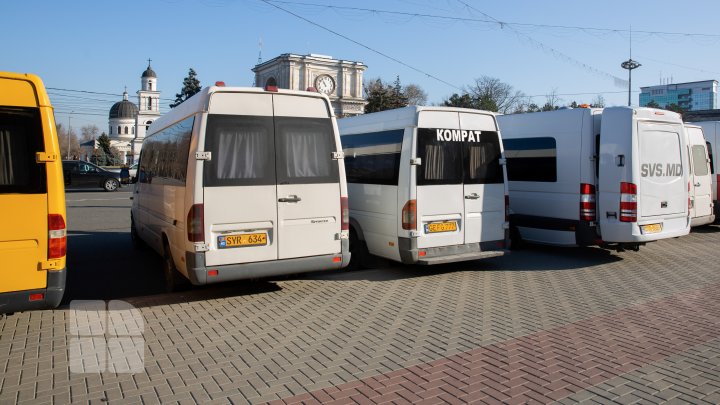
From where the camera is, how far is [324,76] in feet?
271

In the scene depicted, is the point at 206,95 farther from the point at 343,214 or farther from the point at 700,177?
the point at 700,177

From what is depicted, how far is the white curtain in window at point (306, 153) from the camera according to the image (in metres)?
6.98

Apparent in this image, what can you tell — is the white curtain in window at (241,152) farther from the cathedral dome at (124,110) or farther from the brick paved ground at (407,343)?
the cathedral dome at (124,110)

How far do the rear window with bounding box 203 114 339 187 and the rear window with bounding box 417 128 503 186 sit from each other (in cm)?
170

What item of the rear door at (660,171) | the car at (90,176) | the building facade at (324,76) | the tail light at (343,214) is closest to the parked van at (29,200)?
the tail light at (343,214)

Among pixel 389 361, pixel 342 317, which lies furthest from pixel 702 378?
pixel 342 317

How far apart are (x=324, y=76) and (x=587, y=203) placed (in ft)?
249

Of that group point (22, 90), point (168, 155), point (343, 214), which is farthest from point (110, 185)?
point (22, 90)

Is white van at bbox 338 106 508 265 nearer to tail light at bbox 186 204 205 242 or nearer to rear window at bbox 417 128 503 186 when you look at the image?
rear window at bbox 417 128 503 186

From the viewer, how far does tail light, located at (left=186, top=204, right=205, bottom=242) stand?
6348 millimetres

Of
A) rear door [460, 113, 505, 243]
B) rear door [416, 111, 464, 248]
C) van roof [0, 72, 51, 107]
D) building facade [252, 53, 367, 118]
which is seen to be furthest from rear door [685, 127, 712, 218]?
building facade [252, 53, 367, 118]

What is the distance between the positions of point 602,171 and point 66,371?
340 inches

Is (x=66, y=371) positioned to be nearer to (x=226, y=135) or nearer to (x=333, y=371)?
(x=333, y=371)

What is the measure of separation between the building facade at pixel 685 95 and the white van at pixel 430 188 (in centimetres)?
11852
